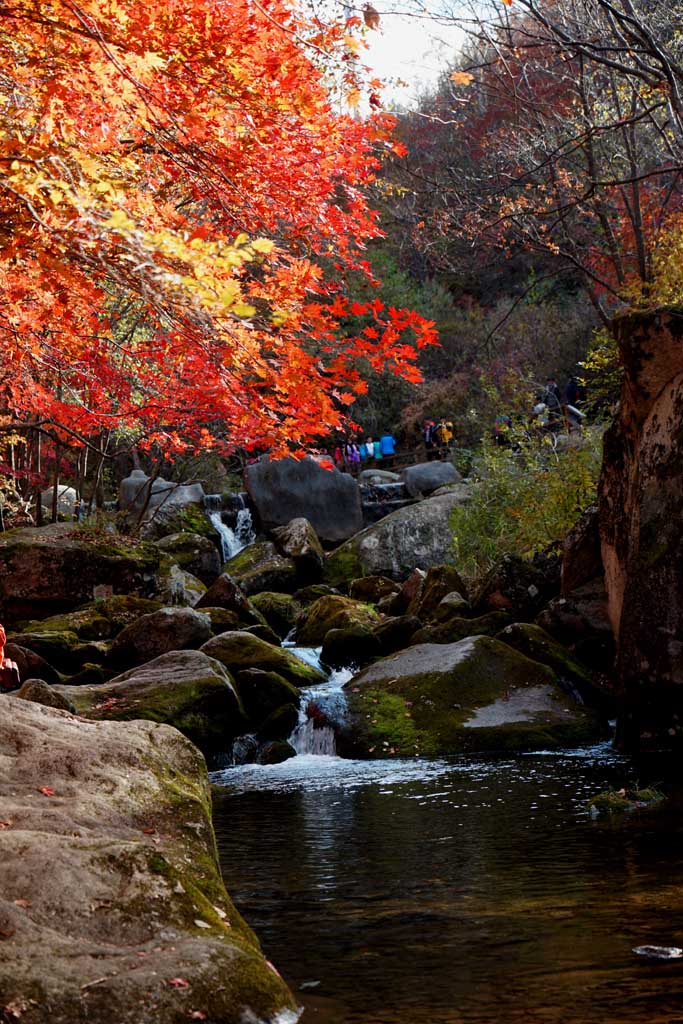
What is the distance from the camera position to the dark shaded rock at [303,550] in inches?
856

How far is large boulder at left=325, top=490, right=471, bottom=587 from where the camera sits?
22.2m

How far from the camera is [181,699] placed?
1173 centimetres

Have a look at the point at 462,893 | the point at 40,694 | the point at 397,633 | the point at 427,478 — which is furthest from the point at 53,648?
the point at 427,478

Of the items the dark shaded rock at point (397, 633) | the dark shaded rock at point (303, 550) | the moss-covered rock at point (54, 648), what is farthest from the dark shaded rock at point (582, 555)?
the dark shaded rock at point (303, 550)

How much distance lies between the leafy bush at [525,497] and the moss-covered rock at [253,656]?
3818 millimetres

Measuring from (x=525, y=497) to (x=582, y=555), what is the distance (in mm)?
2809

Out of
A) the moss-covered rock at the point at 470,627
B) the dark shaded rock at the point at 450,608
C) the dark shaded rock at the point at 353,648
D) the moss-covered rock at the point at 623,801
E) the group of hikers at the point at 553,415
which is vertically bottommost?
the moss-covered rock at the point at 623,801

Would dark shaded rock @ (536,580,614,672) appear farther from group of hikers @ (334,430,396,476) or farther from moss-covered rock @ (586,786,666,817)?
group of hikers @ (334,430,396,476)

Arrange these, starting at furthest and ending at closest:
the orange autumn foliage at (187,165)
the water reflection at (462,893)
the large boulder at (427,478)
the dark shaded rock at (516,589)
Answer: the large boulder at (427,478) < the dark shaded rock at (516,589) < the orange autumn foliage at (187,165) < the water reflection at (462,893)

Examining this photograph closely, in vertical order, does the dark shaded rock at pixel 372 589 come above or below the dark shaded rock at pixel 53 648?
above

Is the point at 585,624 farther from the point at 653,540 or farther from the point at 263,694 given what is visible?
the point at 263,694

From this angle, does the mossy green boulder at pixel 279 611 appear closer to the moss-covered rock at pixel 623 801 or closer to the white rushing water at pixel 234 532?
the white rushing water at pixel 234 532

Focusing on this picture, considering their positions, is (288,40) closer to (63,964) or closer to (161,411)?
(63,964)

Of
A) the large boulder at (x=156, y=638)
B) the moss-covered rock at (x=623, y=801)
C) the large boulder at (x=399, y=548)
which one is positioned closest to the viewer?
the moss-covered rock at (x=623, y=801)
